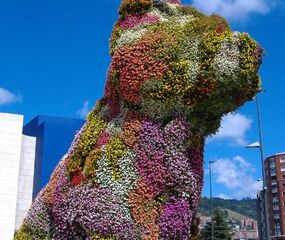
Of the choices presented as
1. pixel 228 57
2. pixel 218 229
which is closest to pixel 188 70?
pixel 228 57

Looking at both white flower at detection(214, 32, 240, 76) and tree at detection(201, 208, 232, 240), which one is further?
tree at detection(201, 208, 232, 240)

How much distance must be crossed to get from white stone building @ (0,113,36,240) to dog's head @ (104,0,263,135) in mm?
36240

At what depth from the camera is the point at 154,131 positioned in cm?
855

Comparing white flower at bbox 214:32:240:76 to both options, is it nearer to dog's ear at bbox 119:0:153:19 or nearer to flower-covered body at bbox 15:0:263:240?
flower-covered body at bbox 15:0:263:240

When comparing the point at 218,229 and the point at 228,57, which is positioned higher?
the point at 218,229

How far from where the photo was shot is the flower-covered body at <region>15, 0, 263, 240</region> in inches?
320

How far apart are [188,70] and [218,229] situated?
172 feet

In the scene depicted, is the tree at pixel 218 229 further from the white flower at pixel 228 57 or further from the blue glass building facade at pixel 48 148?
the white flower at pixel 228 57

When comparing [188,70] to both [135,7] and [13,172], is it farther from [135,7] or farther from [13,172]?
[13,172]

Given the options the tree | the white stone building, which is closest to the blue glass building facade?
the white stone building

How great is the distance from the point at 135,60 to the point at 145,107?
33.6 inches

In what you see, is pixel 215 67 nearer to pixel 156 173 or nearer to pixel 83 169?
pixel 156 173

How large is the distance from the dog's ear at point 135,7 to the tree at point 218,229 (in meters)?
49.5

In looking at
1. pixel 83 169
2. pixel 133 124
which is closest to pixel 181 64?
pixel 133 124
